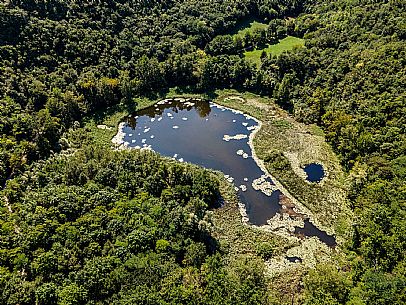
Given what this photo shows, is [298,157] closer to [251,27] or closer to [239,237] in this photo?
[239,237]

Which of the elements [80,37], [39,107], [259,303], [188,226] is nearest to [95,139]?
[39,107]

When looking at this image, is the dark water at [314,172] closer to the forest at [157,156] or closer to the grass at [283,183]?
the grass at [283,183]

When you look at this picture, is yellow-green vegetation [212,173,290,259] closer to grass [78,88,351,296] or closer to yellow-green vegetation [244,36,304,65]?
grass [78,88,351,296]

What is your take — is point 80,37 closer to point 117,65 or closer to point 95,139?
point 117,65

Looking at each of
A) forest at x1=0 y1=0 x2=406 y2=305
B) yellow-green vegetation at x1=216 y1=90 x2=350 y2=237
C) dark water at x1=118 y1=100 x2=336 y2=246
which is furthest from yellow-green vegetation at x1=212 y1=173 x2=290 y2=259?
yellow-green vegetation at x1=216 y1=90 x2=350 y2=237

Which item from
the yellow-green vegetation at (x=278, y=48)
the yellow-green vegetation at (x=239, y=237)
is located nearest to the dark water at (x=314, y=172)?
the yellow-green vegetation at (x=239, y=237)

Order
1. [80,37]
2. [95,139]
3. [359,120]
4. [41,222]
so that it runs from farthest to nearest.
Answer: [80,37] → [95,139] → [359,120] → [41,222]
